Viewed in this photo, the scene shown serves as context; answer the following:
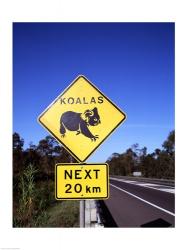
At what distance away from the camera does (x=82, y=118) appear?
11.9 ft

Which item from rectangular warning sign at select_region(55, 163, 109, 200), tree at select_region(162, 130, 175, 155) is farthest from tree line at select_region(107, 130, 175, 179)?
rectangular warning sign at select_region(55, 163, 109, 200)

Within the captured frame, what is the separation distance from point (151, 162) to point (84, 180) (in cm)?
8214

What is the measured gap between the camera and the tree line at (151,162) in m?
67.9

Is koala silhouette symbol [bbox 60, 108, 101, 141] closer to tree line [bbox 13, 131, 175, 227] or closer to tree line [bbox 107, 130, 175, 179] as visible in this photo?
tree line [bbox 13, 131, 175, 227]

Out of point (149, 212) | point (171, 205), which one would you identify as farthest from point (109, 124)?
point (171, 205)

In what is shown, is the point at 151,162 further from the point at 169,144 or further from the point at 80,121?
the point at 80,121

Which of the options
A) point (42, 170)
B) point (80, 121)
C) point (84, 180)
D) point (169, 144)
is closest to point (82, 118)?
point (80, 121)

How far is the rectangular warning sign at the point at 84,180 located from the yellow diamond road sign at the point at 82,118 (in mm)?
146

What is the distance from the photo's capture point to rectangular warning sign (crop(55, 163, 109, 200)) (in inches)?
148

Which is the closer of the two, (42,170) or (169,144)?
(42,170)

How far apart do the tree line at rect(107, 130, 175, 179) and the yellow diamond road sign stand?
4360 centimetres

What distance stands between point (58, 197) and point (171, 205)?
13421mm
